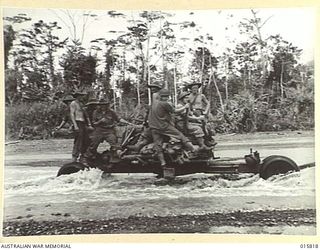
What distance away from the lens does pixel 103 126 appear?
605mm

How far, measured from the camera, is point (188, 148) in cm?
60

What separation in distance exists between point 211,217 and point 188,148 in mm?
85

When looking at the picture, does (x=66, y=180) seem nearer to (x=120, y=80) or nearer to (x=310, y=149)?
(x=120, y=80)

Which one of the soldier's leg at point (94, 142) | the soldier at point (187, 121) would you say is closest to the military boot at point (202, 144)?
the soldier at point (187, 121)

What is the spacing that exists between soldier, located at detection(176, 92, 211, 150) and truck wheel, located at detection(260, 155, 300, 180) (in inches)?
2.8

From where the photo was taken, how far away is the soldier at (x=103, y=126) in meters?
0.61

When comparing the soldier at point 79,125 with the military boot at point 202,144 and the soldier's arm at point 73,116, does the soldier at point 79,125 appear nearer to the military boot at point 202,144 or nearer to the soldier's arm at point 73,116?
the soldier's arm at point 73,116

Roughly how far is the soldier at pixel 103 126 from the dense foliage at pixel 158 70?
1 cm

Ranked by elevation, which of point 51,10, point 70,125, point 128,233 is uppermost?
point 51,10

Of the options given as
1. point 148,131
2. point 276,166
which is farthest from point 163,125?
point 276,166

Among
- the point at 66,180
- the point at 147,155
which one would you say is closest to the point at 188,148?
the point at 147,155

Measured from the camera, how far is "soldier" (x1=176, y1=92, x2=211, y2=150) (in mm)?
604

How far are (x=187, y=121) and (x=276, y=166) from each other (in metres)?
0.12

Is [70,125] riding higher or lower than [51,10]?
lower
